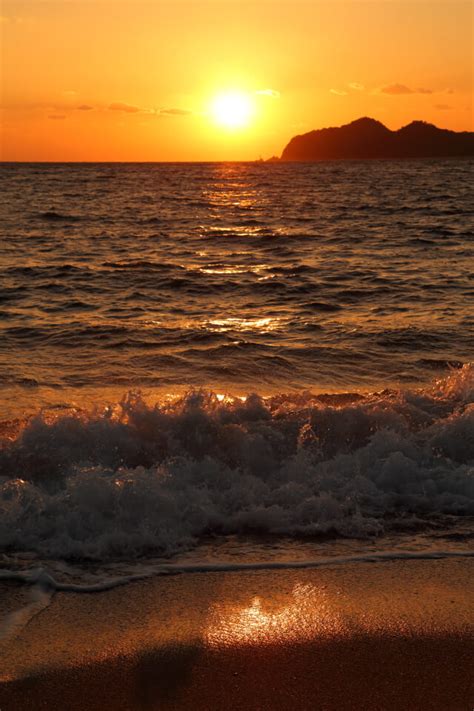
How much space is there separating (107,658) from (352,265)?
53.9ft

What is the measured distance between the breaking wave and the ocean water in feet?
0.05

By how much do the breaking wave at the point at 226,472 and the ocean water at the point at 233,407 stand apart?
0.05 ft

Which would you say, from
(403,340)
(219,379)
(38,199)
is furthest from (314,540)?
(38,199)

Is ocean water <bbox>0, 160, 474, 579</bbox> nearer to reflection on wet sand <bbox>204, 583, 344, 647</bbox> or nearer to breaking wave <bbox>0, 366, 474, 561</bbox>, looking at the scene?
breaking wave <bbox>0, 366, 474, 561</bbox>

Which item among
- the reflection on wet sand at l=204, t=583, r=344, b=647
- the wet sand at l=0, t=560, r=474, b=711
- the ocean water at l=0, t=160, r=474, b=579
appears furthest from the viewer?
the ocean water at l=0, t=160, r=474, b=579

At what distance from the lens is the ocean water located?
17.0 ft

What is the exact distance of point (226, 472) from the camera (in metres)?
6.01

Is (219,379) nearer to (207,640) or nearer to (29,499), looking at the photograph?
(29,499)

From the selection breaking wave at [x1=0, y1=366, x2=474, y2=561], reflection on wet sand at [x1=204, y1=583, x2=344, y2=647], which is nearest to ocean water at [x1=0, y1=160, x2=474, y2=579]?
breaking wave at [x1=0, y1=366, x2=474, y2=561]

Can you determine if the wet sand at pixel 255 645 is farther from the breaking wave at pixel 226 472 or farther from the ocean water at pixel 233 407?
the breaking wave at pixel 226 472

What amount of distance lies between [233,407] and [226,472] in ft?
3.52

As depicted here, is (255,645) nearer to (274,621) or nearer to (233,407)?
(274,621)

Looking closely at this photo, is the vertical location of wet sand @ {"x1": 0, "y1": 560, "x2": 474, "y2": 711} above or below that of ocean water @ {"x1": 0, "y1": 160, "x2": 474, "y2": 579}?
above

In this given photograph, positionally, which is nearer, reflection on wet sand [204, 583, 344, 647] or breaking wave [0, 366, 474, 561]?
reflection on wet sand [204, 583, 344, 647]
